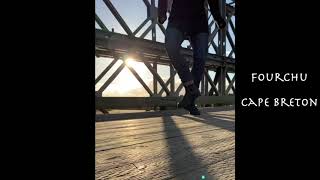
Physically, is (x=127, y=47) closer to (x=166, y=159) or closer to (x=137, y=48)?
(x=137, y=48)

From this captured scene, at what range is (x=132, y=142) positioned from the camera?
67.6 inches

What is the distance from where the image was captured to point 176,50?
3273 millimetres

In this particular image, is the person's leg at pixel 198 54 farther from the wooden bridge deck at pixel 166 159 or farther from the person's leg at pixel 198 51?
the wooden bridge deck at pixel 166 159

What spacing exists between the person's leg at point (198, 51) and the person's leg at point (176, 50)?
107mm

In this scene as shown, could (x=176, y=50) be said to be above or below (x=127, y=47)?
below
